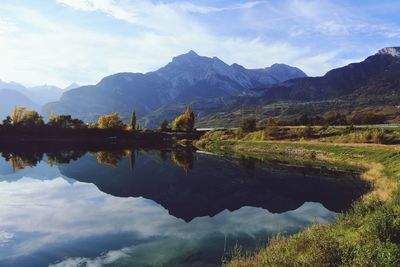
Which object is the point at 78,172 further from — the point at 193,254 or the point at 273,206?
the point at 193,254

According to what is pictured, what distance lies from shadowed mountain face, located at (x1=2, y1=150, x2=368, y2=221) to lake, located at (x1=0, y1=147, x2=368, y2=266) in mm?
145

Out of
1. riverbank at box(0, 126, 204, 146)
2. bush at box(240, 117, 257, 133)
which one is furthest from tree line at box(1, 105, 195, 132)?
bush at box(240, 117, 257, 133)

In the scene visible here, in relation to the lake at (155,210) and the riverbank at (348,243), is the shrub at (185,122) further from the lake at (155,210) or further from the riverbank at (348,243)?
the riverbank at (348,243)

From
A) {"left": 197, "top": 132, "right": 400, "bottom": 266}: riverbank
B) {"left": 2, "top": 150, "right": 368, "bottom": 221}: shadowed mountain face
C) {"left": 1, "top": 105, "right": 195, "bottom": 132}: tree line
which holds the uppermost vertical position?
{"left": 1, "top": 105, "right": 195, "bottom": 132}: tree line

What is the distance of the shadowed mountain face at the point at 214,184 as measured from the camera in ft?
146

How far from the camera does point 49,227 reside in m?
32.8

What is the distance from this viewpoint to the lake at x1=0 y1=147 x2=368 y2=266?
1027 inches

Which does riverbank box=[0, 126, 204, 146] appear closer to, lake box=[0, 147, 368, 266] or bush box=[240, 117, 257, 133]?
bush box=[240, 117, 257, 133]

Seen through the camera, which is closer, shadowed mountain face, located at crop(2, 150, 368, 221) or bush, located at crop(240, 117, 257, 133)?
shadowed mountain face, located at crop(2, 150, 368, 221)

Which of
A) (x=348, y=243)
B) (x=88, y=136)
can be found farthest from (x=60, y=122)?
(x=348, y=243)

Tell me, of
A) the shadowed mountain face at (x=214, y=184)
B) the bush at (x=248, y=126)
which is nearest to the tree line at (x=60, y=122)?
the bush at (x=248, y=126)

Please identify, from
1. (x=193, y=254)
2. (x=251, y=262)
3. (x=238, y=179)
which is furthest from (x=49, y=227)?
(x=238, y=179)

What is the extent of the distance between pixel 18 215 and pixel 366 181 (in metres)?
45.6

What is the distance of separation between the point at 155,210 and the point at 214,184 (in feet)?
67.3
